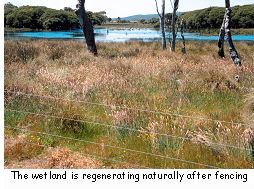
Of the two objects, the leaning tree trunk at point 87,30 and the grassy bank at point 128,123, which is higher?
the leaning tree trunk at point 87,30

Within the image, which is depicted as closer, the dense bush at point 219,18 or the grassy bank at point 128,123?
the grassy bank at point 128,123

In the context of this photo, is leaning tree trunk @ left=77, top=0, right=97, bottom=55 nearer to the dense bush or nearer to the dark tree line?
the dark tree line

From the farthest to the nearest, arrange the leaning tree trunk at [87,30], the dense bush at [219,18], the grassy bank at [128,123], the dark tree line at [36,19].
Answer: the dense bush at [219,18], the dark tree line at [36,19], the leaning tree trunk at [87,30], the grassy bank at [128,123]

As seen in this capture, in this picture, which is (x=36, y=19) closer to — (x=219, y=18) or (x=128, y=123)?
(x=219, y=18)

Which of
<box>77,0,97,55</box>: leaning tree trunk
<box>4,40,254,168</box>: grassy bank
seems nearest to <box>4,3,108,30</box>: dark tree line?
<box>77,0,97,55</box>: leaning tree trunk

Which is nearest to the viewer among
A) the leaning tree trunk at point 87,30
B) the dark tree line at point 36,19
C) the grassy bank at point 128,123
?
the grassy bank at point 128,123

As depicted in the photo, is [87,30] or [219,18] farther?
[219,18]

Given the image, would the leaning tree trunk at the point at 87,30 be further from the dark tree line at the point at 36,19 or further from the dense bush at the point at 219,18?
the dense bush at the point at 219,18

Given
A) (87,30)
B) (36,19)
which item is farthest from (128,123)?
(36,19)

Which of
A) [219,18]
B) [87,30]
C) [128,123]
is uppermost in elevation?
[87,30]

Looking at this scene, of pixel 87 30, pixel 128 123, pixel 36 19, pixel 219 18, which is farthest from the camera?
pixel 219 18

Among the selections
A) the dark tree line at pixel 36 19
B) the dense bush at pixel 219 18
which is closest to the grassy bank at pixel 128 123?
the dark tree line at pixel 36 19
